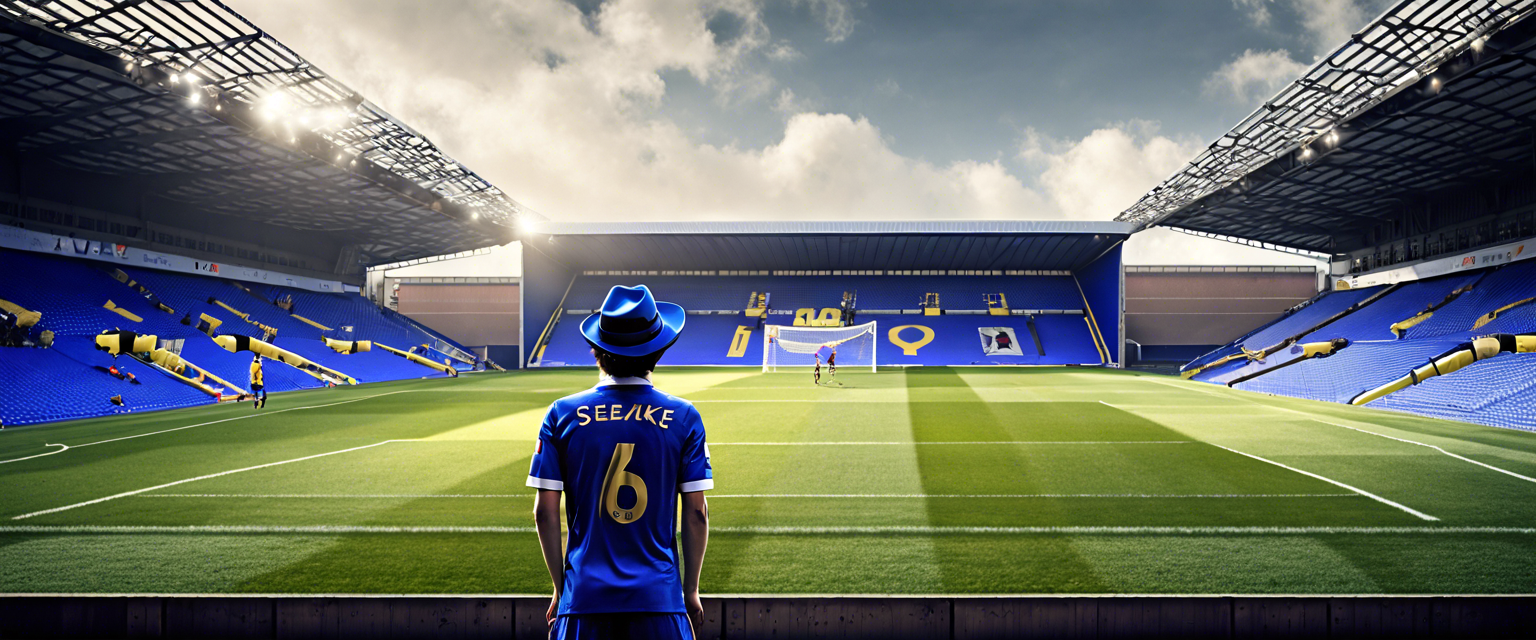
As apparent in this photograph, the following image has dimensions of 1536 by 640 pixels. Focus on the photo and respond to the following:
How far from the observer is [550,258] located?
4478cm

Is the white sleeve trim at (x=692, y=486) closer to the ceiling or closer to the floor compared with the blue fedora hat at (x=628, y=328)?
closer to the floor

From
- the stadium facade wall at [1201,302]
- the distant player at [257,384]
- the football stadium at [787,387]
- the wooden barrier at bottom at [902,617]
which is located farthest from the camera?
the stadium facade wall at [1201,302]

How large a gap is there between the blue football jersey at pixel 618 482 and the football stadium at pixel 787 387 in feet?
0.12

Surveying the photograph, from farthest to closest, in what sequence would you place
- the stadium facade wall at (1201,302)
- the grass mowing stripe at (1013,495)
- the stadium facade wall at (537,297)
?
the stadium facade wall at (1201,302) < the stadium facade wall at (537,297) < the grass mowing stripe at (1013,495)

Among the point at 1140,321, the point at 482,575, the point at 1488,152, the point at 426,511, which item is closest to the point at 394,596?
the point at 482,575

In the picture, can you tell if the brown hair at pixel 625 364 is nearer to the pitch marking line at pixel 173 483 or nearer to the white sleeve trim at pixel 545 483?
the white sleeve trim at pixel 545 483

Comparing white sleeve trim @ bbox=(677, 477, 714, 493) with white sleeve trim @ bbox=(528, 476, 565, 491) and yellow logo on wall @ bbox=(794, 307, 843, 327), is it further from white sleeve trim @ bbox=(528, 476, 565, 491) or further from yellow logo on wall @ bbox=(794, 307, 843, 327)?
yellow logo on wall @ bbox=(794, 307, 843, 327)

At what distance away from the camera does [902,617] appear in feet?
13.4

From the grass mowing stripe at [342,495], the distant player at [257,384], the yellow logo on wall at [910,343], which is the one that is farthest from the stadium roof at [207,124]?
the yellow logo on wall at [910,343]

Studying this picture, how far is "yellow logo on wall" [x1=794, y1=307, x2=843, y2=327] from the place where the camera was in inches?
1777

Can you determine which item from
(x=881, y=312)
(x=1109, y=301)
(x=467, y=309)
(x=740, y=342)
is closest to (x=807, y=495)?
(x=740, y=342)

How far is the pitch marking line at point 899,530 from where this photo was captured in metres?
5.81

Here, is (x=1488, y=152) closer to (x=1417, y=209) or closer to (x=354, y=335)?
(x=1417, y=209)

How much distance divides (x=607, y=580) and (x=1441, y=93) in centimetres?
2551
